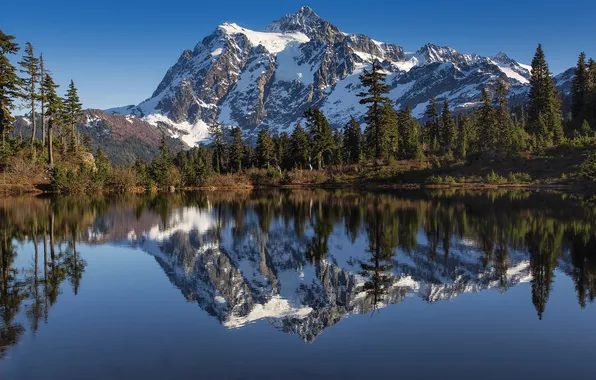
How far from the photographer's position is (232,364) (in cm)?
910

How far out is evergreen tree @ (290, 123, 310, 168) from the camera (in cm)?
8976

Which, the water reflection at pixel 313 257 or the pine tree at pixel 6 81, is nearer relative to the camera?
the water reflection at pixel 313 257

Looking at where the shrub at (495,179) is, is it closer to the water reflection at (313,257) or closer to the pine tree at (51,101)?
the water reflection at (313,257)

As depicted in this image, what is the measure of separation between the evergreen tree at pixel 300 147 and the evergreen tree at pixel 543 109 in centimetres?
3762

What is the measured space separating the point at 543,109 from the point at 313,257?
75.6m

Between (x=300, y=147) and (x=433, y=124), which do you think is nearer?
(x=300, y=147)

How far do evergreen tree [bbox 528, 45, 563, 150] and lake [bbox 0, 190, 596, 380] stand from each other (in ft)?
171

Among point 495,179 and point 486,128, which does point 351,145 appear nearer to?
point 486,128

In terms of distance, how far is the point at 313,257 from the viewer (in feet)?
64.7

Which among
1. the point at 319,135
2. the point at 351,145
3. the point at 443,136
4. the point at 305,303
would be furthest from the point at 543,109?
the point at 305,303

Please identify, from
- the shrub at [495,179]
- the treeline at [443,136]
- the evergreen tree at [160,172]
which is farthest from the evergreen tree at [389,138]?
the evergreen tree at [160,172]

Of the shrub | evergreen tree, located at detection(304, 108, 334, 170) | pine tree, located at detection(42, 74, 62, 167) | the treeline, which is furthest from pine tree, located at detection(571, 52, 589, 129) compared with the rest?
pine tree, located at detection(42, 74, 62, 167)

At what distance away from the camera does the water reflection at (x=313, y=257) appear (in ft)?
43.4

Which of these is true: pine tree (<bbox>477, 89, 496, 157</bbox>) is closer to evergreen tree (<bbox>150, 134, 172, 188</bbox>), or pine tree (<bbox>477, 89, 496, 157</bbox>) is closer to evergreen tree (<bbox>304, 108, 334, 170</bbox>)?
evergreen tree (<bbox>304, 108, 334, 170</bbox>)
